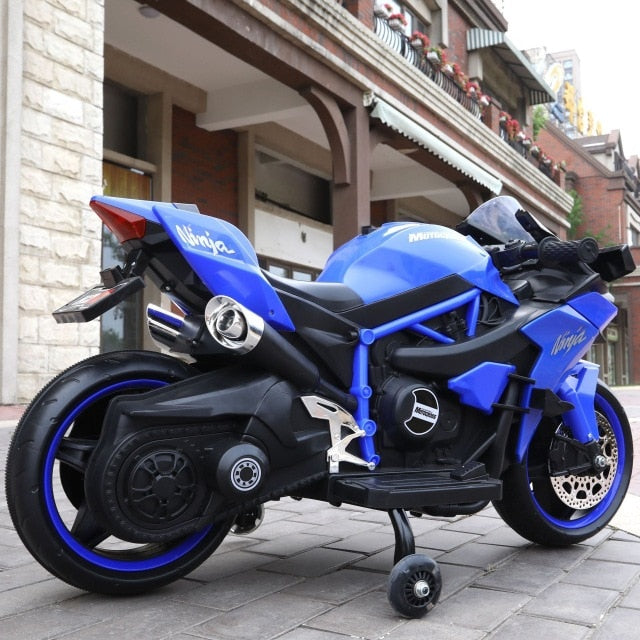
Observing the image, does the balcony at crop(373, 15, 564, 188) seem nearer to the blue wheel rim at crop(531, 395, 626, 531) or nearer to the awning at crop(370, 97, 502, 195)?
the awning at crop(370, 97, 502, 195)

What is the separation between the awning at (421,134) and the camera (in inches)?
453

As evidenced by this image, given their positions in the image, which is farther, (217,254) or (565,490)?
(565,490)

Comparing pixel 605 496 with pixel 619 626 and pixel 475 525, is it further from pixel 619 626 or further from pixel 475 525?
pixel 619 626

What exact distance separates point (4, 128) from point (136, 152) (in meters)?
5.33

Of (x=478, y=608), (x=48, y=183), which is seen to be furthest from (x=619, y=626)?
(x=48, y=183)

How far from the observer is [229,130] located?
13.5 meters

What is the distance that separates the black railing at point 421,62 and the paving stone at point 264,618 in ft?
36.9

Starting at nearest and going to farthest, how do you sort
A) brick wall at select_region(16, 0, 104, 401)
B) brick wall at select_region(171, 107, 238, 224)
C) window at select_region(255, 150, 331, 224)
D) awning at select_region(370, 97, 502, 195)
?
brick wall at select_region(16, 0, 104, 401) → awning at select_region(370, 97, 502, 195) → brick wall at select_region(171, 107, 238, 224) → window at select_region(255, 150, 331, 224)

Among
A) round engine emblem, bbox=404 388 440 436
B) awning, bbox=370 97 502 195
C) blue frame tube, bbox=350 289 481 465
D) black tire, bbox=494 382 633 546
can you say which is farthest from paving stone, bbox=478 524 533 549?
awning, bbox=370 97 502 195

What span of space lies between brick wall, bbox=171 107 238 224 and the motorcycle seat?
9.92 m

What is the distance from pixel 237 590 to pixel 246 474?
457 mm

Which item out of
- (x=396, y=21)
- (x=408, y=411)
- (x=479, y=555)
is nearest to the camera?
(x=408, y=411)

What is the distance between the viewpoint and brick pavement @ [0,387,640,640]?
6.95 ft

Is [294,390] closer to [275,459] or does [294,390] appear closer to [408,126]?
[275,459]
